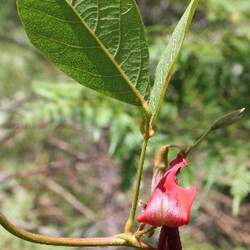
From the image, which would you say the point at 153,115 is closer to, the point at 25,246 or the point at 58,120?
the point at 58,120

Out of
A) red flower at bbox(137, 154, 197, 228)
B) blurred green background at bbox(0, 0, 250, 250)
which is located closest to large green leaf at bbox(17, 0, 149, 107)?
red flower at bbox(137, 154, 197, 228)

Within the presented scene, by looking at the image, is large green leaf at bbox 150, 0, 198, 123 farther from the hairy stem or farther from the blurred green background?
the blurred green background

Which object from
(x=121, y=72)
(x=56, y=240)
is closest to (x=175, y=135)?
(x=121, y=72)

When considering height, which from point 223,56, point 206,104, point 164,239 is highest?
point 164,239

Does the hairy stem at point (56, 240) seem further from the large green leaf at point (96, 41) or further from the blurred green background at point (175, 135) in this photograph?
the blurred green background at point (175, 135)

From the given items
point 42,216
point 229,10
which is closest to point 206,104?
point 229,10

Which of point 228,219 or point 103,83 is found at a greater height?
point 103,83
